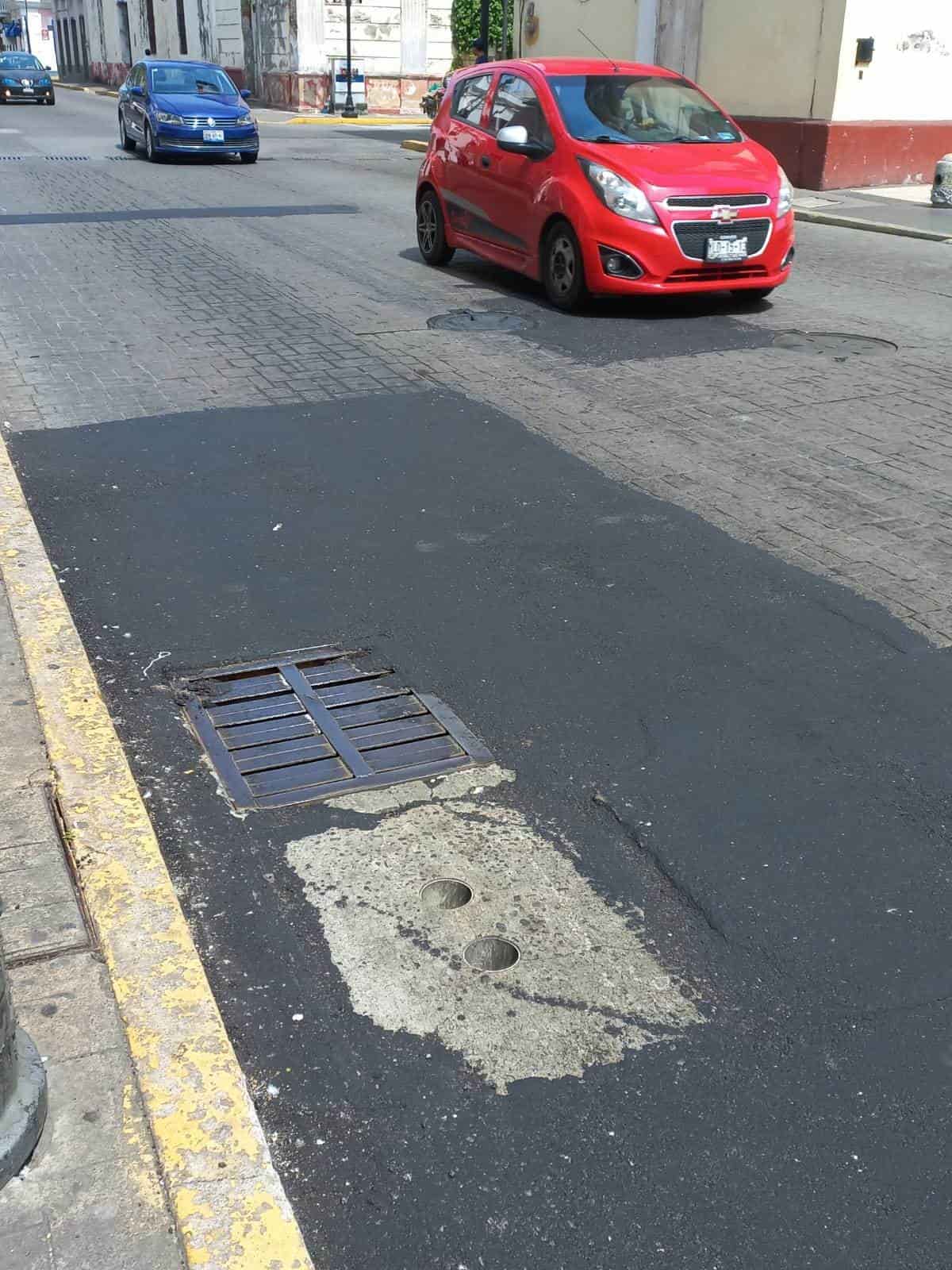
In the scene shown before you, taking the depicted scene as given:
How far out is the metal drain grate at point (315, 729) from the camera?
4.16m

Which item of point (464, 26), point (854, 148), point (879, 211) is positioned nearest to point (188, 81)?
point (854, 148)

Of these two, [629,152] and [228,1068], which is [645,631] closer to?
[228,1068]

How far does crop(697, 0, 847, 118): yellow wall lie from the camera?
64.1ft

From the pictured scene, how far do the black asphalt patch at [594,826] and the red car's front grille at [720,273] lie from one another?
3967 mm

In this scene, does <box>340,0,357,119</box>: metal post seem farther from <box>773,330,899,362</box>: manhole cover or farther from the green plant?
<box>773,330,899,362</box>: manhole cover

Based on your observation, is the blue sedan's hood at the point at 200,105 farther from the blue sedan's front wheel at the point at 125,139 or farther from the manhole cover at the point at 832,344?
the manhole cover at the point at 832,344

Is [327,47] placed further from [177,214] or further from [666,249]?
[666,249]

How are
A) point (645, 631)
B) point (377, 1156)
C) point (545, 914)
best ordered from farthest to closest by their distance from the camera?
point (645, 631) → point (545, 914) → point (377, 1156)

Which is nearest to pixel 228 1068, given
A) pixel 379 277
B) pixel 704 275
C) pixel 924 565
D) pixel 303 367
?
pixel 924 565

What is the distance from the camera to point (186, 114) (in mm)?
23734

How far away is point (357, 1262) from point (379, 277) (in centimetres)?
1106

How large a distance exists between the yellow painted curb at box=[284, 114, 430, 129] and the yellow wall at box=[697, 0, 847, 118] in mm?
15666

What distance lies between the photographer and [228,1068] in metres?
2.91

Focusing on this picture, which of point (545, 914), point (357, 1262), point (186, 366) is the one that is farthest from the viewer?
point (186, 366)
